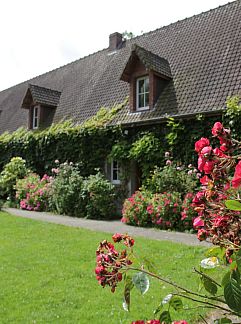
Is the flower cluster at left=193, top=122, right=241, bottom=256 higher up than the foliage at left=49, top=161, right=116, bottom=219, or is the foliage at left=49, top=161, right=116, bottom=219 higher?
the foliage at left=49, top=161, right=116, bottom=219

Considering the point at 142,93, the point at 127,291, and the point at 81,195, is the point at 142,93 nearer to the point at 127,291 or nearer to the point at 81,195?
the point at 81,195

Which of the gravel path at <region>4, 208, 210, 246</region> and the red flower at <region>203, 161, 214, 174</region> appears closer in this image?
the red flower at <region>203, 161, 214, 174</region>

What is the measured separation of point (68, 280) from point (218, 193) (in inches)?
170

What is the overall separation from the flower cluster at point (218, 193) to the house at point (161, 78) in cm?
979

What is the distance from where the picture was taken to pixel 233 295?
1.29 metres

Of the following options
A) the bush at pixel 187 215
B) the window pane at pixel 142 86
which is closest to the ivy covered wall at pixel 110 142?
the window pane at pixel 142 86

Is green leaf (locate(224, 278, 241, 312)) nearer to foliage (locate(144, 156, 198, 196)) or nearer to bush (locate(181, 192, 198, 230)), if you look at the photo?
bush (locate(181, 192, 198, 230))

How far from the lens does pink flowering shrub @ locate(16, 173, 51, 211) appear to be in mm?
15508

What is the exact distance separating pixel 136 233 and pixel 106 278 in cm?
813

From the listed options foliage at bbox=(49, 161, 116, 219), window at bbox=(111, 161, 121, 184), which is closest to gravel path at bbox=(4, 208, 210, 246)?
foliage at bbox=(49, 161, 116, 219)

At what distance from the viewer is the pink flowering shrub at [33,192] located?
1551 centimetres

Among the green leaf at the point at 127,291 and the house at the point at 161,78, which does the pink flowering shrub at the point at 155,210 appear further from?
the green leaf at the point at 127,291

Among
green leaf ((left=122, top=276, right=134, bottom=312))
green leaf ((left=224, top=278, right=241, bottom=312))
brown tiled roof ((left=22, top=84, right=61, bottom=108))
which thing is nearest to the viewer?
green leaf ((left=224, top=278, right=241, bottom=312))

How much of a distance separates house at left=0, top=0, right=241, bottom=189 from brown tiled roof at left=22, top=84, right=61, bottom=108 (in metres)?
0.06
